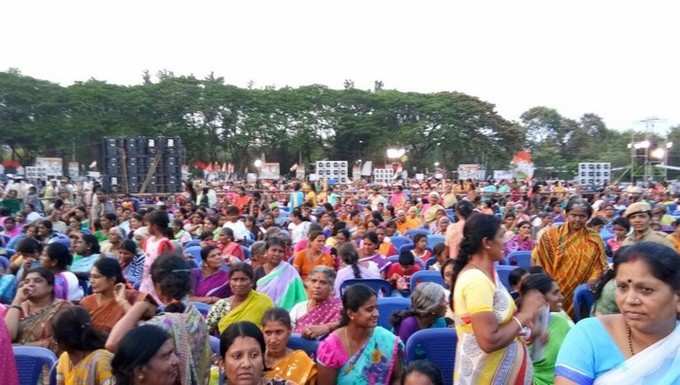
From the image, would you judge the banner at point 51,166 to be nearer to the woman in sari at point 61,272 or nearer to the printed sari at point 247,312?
the woman in sari at point 61,272

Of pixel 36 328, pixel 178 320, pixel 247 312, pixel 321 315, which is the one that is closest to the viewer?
pixel 178 320

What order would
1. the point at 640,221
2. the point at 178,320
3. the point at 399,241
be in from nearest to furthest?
the point at 178,320 < the point at 640,221 < the point at 399,241

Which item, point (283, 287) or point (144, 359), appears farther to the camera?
point (283, 287)

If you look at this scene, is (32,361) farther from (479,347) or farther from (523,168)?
(523,168)

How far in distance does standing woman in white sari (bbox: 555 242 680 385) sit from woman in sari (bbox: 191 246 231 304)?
13.4 feet

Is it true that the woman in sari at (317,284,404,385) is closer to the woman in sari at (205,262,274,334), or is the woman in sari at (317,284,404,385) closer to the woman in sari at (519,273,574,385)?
the woman in sari at (519,273,574,385)

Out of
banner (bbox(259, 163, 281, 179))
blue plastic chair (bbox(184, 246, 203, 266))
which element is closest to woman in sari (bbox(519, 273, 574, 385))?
blue plastic chair (bbox(184, 246, 203, 266))

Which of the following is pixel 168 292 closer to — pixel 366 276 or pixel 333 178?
pixel 366 276

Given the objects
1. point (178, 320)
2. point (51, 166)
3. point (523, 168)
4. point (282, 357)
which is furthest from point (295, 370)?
point (523, 168)

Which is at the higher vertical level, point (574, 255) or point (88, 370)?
point (574, 255)

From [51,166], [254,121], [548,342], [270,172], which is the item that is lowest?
[548,342]

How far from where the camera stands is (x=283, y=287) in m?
4.97

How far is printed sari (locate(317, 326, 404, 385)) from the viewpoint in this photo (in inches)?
115

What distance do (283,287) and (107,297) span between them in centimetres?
155
